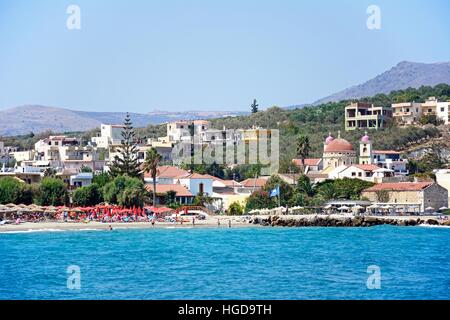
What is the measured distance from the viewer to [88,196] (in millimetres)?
73625

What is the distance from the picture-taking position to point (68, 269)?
4094cm

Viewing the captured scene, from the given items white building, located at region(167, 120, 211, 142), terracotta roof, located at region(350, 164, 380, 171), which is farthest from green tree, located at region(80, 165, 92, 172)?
terracotta roof, located at region(350, 164, 380, 171)

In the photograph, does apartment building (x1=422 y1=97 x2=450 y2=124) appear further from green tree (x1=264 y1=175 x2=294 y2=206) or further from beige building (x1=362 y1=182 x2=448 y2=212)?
green tree (x1=264 y1=175 x2=294 y2=206)

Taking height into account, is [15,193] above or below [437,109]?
below

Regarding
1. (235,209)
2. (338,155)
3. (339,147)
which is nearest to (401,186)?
(235,209)

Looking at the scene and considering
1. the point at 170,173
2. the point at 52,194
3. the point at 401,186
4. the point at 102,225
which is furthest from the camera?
the point at 170,173

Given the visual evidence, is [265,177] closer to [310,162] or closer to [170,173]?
[310,162]

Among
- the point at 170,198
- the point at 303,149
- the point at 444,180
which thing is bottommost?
the point at 170,198

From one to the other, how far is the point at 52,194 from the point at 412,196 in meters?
26.0

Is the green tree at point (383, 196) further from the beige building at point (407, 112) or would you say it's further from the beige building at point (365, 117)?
the beige building at point (407, 112)

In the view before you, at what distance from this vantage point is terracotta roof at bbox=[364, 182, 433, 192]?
2879 inches

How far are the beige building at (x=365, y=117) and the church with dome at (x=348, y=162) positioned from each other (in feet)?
62.5

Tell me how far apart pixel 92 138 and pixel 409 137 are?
4014 centimetres
